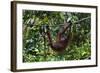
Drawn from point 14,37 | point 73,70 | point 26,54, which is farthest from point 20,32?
point 73,70

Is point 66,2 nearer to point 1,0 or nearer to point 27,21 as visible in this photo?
point 27,21

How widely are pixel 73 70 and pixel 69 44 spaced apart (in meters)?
0.24

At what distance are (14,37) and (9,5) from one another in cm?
26

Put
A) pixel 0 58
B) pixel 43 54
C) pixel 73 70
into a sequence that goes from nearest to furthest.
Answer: pixel 0 58
pixel 43 54
pixel 73 70

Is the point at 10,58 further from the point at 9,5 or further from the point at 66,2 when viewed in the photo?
the point at 66,2

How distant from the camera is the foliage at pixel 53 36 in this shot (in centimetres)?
190

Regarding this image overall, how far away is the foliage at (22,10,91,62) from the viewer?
1.90m

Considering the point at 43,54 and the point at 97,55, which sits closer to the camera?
the point at 43,54

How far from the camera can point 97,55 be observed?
2180 mm

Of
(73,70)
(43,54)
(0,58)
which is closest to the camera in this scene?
(0,58)

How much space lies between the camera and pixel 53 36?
199 centimetres

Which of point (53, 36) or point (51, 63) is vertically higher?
point (53, 36)

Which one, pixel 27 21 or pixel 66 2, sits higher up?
pixel 66 2

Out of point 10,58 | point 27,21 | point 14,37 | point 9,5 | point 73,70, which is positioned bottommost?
point 73,70
